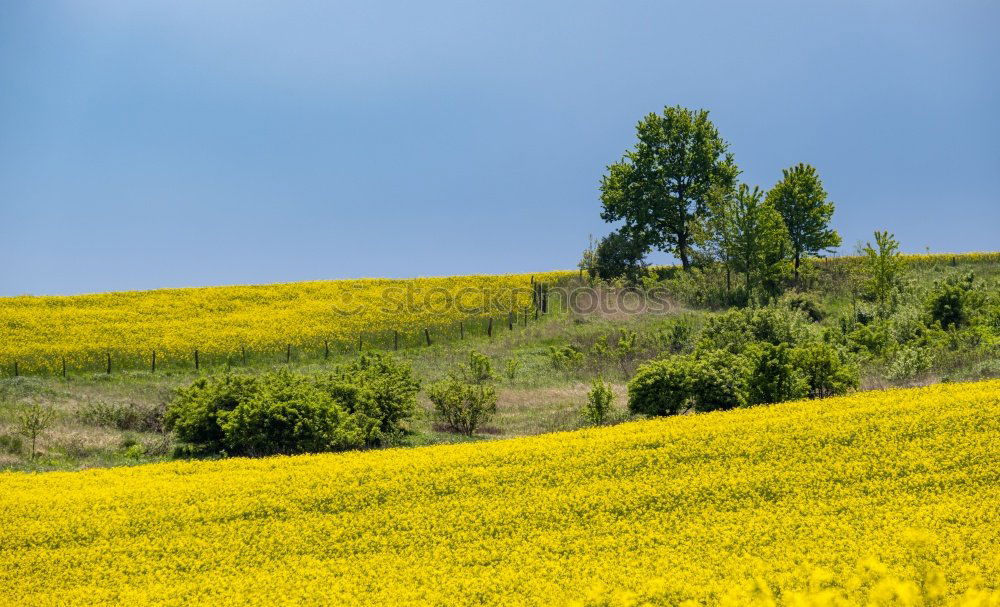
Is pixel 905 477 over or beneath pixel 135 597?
over

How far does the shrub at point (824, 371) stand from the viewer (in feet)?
76.7

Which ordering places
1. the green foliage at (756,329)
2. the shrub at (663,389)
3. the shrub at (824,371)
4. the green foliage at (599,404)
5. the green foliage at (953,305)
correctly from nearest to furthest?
the shrub at (663,389)
the shrub at (824,371)
the green foliage at (599,404)
the green foliage at (756,329)
the green foliage at (953,305)

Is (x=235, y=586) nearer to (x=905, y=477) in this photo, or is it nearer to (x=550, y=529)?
(x=550, y=529)

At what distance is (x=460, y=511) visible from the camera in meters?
14.9

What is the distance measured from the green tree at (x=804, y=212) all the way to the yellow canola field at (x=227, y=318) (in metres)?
21.8

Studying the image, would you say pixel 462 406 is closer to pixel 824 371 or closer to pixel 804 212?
pixel 824 371

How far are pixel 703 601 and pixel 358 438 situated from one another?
13.7 metres

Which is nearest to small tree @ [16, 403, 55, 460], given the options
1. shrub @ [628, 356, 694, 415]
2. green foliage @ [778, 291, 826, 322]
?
shrub @ [628, 356, 694, 415]

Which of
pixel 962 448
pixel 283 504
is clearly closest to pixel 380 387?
pixel 283 504

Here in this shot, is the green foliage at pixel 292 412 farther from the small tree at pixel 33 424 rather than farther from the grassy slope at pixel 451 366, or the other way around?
the small tree at pixel 33 424

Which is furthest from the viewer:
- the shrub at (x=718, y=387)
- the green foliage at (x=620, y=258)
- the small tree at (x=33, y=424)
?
the green foliage at (x=620, y=258)

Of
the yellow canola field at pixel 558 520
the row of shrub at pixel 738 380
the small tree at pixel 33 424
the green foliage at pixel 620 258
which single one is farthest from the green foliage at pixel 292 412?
the green foliage at pixel 620 258

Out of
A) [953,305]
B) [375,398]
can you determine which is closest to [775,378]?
[375,398]

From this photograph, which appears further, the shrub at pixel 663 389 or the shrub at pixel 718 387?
the shrub at pixel 663 389
